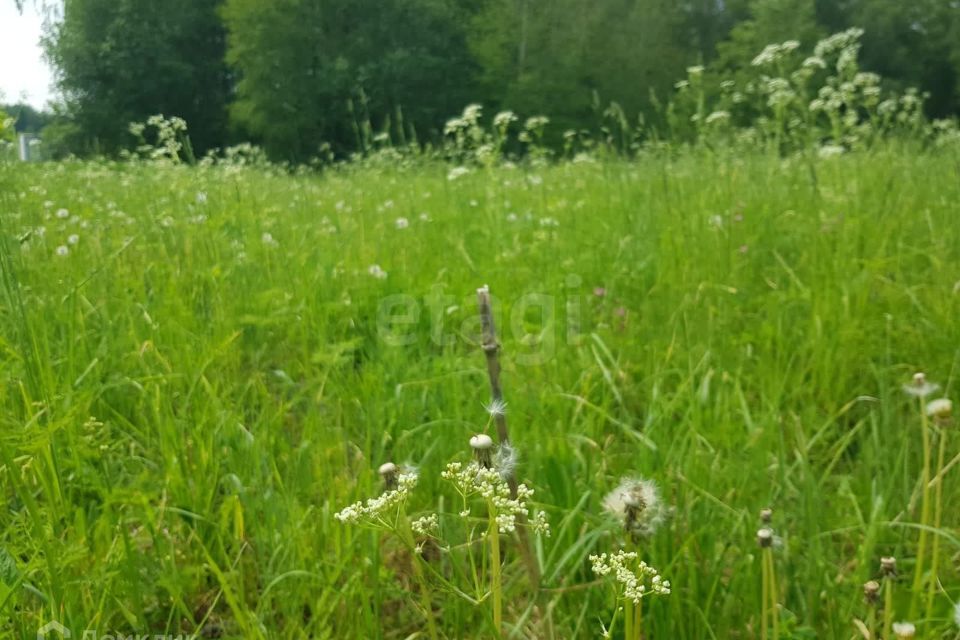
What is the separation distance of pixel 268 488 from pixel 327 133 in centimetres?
1187

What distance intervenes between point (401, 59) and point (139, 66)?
36.5ft

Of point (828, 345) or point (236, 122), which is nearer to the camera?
point (828, 345)

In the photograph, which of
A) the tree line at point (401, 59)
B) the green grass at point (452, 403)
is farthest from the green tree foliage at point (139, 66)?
the green grass at point (452, 403)

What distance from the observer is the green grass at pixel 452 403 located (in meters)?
1.12

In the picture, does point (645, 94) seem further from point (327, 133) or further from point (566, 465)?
point (566, 465)

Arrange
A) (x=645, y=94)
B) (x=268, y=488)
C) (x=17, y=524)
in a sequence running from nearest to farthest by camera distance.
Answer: (x=17, y=524)
(x=268, y=488)
(x=645, y=94)

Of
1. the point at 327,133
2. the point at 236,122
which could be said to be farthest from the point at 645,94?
the point at 236,122

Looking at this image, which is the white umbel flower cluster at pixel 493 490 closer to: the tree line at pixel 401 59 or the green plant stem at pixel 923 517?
the green plant stem at pixel 923 517

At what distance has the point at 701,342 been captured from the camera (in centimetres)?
190

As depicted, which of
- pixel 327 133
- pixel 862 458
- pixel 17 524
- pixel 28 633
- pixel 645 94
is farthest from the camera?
pixel 645 94

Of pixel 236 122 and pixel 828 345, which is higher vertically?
pixel 236 122

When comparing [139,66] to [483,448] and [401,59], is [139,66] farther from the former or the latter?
[401,59]

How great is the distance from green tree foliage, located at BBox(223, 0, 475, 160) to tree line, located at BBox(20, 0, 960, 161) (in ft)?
0.12

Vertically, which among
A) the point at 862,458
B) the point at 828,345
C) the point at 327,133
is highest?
the point at 327,133
